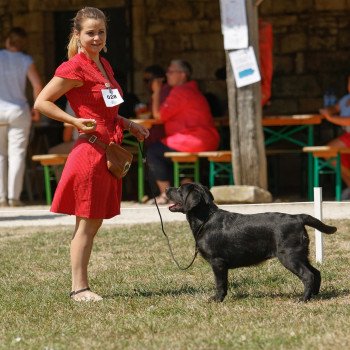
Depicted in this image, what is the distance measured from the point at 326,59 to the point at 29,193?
3.87 metres

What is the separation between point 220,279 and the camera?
6.50 meters

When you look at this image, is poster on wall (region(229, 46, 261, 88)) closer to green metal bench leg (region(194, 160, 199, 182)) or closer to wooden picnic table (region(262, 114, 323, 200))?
wooden picnic table (region(262, 114, 323, 200))

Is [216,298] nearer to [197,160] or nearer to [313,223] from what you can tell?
[313,223]

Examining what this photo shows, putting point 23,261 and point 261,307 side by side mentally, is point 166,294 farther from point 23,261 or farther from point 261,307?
point 23,261

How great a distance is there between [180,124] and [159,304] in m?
5.56

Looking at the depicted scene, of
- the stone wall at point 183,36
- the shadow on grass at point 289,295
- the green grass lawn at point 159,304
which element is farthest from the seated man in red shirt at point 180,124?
the shadow on grass at point 289,295

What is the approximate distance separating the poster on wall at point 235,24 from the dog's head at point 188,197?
4826 millimetres

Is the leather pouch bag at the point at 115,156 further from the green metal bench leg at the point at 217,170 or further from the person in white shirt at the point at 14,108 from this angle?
the person in white shirt at the point at 14,108

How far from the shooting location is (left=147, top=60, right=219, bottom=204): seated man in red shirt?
11.8 metres

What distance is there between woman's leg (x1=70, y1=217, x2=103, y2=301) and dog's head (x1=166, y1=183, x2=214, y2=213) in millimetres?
436

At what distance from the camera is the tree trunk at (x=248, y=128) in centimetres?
1131

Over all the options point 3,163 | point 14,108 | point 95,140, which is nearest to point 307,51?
point 14,108

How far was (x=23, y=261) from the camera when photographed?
8469 millimetres

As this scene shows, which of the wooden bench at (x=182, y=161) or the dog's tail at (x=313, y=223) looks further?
the wooden bench at (x=182, y=161)
